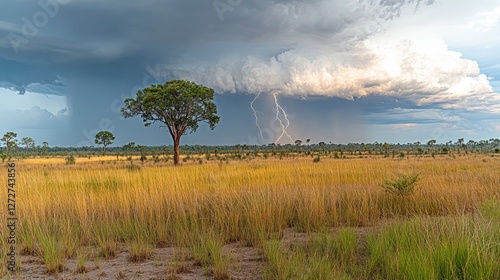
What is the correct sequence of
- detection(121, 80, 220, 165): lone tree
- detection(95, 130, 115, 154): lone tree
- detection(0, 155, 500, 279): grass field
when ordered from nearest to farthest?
detection(0, 155, 500, 279): grass field
detection(121, 80, 220, 165): lone tree
detection(95, 130, 115, 154): lone tree

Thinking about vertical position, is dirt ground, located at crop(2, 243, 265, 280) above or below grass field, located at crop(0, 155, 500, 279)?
below

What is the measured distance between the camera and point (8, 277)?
467 centimetres

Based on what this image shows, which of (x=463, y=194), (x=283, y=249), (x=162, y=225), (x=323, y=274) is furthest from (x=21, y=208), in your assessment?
(x=463, y=194)

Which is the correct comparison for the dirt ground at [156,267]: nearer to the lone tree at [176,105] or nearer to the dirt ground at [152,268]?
the dirt ground at [152,268]

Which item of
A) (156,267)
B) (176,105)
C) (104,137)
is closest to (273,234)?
(156,267)

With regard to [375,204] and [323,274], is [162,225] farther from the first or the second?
[375,204]

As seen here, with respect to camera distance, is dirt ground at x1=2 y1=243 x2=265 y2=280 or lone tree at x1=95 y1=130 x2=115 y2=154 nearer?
dirt ground at x1=2 y1=243 x2=265 y2=280

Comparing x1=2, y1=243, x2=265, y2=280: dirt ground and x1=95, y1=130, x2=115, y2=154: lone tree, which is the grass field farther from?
x1=95, y1=130, x2=115, y2=154: lone tree

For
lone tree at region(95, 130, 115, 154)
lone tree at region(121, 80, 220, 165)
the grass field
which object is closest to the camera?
the grass field

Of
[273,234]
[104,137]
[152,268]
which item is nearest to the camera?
[152,268]

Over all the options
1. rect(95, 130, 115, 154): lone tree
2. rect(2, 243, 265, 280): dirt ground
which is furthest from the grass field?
rect(95, 130, 115, 154): lone tree

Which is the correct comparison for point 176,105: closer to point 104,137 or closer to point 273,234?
point 273,234

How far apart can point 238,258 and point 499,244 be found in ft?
11.7

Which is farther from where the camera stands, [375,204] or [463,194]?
[463,194]
